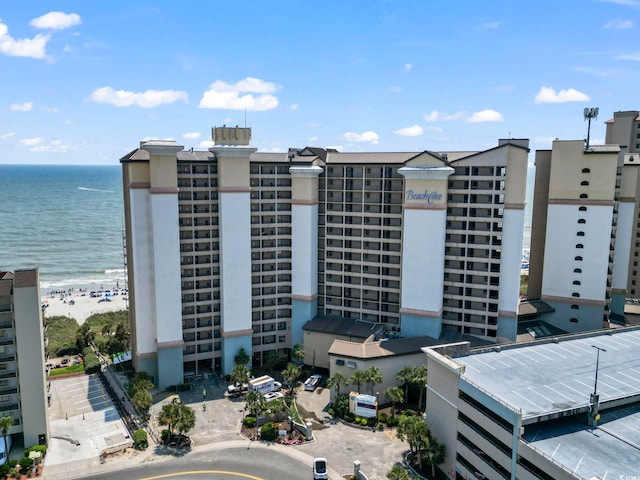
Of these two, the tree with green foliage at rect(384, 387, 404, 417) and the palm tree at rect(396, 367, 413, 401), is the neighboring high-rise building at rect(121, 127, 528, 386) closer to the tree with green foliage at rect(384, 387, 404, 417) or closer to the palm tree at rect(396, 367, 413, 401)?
the palm tree at rect(396, 367, 413, 401)

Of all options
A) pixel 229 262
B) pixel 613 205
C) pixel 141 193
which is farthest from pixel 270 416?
pixel 613 205

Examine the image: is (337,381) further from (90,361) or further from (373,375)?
(90,361)

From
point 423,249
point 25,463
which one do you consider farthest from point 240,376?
point 423,249

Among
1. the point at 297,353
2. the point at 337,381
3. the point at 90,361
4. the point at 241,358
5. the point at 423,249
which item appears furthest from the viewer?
the point at 90,361

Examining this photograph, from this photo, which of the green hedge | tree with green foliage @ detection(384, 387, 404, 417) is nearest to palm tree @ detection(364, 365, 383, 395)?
tree with green foliage @ detection(384, 387, 404, 417)

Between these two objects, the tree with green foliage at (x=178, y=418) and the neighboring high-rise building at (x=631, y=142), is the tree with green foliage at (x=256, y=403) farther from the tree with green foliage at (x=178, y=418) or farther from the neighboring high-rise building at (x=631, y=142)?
the neighboring high-rise building at (x=631, y=142)

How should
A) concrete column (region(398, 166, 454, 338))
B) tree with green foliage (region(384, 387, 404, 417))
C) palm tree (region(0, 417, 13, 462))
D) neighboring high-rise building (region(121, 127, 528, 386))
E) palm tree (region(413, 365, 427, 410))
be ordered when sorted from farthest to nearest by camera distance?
concrete column (region(398, 166, 454, 338)) < neighboring high-rise building (region(121, 127, 528, 386)) < palm tree (region(413, 365, 427, 410)) < tree with green foliage (region(384, 387, 404, 417)) < palm tree (region(0, 417, 13, 462))
